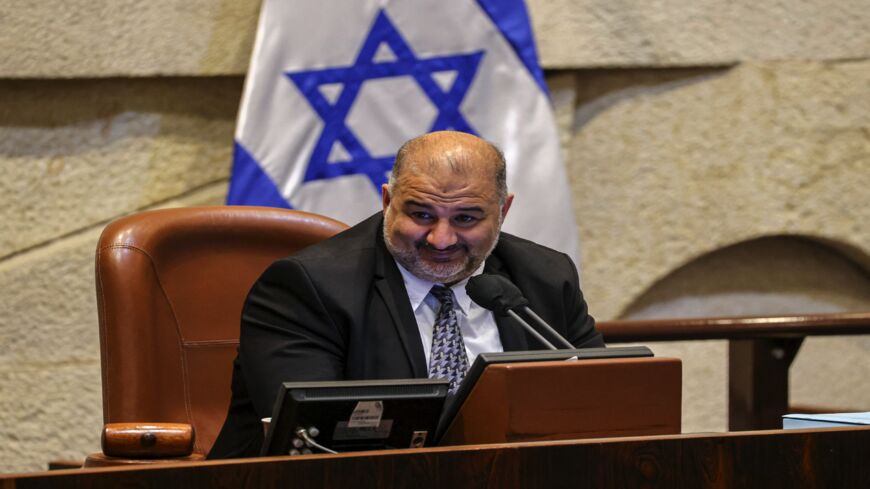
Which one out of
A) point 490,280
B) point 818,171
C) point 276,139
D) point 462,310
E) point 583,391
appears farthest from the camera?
point 818,171

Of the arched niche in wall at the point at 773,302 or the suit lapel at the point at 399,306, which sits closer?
the suit lapel at the point at 399,306

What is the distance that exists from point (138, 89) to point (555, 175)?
1.26m

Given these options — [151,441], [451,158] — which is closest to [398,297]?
[451,158]

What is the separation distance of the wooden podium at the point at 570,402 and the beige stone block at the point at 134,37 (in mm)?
2217

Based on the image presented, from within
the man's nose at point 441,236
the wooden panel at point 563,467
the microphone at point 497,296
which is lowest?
the wooden panel at point 563,467

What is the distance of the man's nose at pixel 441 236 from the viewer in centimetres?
211

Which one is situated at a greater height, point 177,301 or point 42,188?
point 42,188

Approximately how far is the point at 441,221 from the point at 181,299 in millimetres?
571

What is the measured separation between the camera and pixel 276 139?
3348mm

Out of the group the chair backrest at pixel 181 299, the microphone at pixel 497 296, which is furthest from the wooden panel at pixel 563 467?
the chair backrest at pixel 181 299

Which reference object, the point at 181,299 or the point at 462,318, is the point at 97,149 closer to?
the point at 181,299

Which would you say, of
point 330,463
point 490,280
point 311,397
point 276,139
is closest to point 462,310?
point 490,280

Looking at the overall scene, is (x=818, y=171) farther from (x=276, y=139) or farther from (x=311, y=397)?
(x=311, y=397)

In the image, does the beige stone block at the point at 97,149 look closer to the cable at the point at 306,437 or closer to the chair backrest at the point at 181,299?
the chair backrest at the point at 181,299
